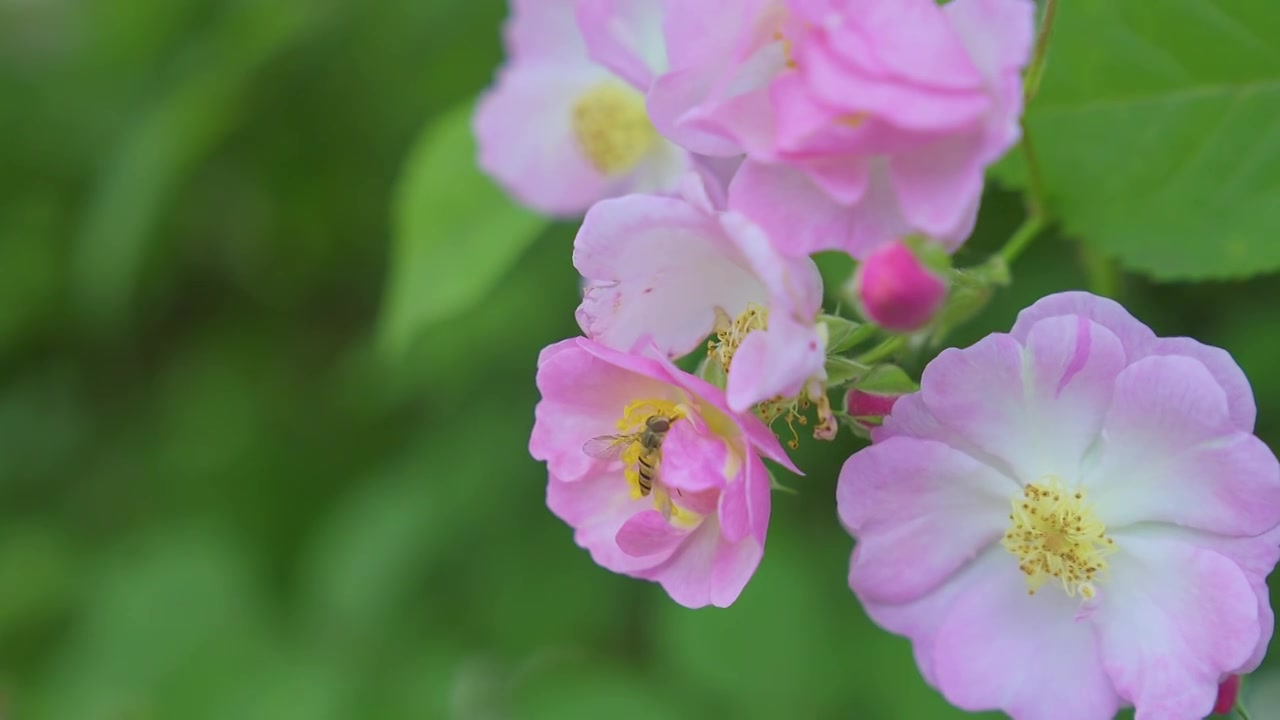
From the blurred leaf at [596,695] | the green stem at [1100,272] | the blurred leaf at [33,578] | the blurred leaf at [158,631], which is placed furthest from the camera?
the blurred leaf at [33,578]

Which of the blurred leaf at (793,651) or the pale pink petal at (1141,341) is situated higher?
the pale pink petal at (1141,341)

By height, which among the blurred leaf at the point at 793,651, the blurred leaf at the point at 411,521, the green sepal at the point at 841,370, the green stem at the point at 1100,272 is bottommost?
the blurred leaf at the point at 411,521

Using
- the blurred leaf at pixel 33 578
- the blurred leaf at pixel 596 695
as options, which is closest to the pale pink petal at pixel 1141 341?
the blurred leaf at pixel 596 695

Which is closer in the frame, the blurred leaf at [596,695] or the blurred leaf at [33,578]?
the blurred leaf at [596,695]

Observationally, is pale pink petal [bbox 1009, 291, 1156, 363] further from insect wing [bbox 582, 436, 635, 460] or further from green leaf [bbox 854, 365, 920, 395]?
insect wing [bbox 582, 436, 635, 460]

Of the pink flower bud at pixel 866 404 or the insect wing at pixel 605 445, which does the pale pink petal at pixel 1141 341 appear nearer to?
the pink flower bud at pixel 866 404

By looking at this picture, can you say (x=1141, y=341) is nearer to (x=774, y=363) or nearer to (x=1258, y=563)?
(x=1258, y=563)
